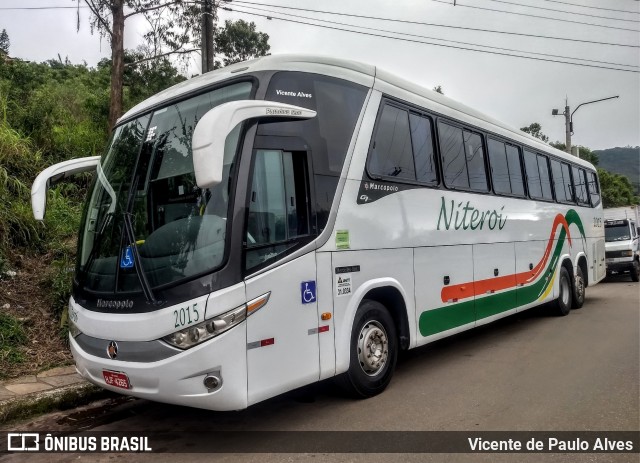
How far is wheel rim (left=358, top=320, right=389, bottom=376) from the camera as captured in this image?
544cm

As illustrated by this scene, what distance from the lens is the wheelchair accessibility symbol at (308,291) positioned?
4.63 meters

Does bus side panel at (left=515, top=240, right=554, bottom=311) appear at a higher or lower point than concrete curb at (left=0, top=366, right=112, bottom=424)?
higher

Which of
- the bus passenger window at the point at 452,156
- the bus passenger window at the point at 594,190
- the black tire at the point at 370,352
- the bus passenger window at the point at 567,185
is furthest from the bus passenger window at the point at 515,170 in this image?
the bus passenger window at the point at 594,190

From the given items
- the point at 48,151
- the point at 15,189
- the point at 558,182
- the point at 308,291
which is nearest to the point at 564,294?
the point at 558,182

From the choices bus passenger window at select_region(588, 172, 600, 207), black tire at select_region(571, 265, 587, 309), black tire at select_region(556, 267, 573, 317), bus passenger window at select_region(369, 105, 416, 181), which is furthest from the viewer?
bus passenger window at select_region(588, 172, 600, 207)

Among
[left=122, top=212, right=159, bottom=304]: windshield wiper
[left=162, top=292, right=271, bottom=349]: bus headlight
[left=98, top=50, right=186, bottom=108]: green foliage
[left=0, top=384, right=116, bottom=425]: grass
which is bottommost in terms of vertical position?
[left=0, top=384, right=116, bottom=425]: grass

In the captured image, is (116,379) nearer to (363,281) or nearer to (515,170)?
(363,281)

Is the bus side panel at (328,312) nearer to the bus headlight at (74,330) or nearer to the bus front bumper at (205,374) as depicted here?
the bus front bumper at (205,374)

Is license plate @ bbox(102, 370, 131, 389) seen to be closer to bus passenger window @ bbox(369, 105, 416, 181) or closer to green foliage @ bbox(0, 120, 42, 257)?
bus passenger window @ bbox(369, 105, 416, 181)

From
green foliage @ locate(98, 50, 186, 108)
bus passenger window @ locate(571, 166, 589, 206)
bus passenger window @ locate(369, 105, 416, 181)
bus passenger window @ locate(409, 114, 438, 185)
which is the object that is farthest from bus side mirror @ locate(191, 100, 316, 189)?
green foliage @ locate(98, 50, 186, 108)

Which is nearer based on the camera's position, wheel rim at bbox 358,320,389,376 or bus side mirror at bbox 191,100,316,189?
bus side mirror at bbox 191,100,316,189

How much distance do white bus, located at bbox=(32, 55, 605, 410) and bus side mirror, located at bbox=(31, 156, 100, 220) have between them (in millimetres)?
19

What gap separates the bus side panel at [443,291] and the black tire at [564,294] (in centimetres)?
468

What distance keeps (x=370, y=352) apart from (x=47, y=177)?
3781 millimetres
